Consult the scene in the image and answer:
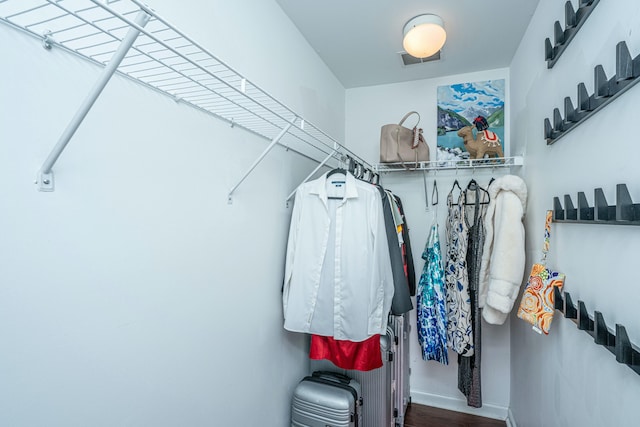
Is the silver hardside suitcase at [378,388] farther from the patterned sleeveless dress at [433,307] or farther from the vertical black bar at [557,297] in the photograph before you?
the vertical black bar at [557,297]

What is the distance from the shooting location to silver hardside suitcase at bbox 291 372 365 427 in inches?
63.3

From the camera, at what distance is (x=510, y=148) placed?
2277 millimetres

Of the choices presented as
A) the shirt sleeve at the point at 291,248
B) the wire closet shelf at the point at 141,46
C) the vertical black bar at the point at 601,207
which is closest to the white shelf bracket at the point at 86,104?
the wire closet shelf at the point at 141,46

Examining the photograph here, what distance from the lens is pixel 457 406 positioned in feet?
7.87

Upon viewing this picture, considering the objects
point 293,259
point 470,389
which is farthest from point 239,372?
point 470,389

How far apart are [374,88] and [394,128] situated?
670 millimetres

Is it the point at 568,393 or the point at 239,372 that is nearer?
the point at 568,393

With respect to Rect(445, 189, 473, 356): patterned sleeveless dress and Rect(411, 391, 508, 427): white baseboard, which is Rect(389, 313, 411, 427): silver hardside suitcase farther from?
Rect(445, 189, 473, 356): patterned sleeveless dress

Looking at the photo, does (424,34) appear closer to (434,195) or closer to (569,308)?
(434,195)

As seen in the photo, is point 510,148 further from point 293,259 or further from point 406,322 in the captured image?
point 293,259

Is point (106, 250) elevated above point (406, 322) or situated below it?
above

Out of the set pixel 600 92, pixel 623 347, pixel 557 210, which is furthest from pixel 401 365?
pixel 600 92

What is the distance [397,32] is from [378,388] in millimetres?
2131

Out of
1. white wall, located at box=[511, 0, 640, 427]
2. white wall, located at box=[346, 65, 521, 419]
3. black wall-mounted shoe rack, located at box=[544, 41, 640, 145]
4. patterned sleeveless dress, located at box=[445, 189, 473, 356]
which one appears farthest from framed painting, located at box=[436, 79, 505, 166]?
black wall-mounted shoe rack, located at box=[544, 41, 640, 145]
